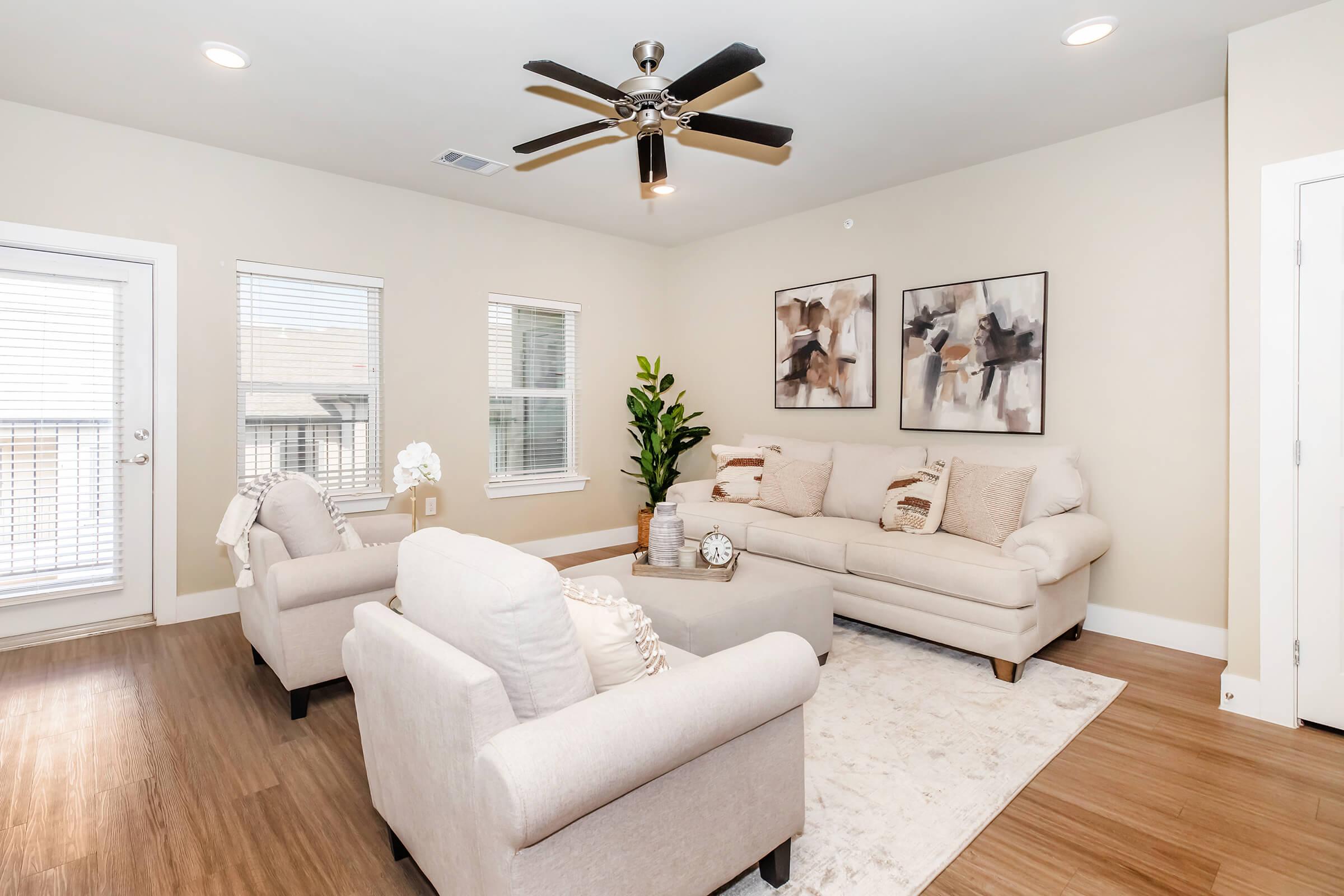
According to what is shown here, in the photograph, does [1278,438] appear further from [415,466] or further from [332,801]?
[332,801]

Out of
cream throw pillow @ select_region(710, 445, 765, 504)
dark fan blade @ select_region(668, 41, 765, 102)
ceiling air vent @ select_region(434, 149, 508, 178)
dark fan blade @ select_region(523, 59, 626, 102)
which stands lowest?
cream throw pillow @ select_region(710, 445, 765, 504)

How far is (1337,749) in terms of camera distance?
92.1 inches

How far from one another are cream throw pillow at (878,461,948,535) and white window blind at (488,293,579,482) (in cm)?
282

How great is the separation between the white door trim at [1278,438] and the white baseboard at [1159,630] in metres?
0.72

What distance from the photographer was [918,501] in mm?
3582

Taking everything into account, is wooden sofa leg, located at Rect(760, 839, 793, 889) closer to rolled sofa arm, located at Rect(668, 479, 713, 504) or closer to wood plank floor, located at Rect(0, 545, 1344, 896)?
wood plank floor, located at Rect(0, 545, 1344, 896)

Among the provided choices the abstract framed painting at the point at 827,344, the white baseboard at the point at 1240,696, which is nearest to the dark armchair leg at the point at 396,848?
the white baseboard at the point at 1240,696

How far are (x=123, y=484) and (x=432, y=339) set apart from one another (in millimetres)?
1964

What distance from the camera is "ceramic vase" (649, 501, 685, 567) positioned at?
3.06m

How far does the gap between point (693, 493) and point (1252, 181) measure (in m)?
3.43

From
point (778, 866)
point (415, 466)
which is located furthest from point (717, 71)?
point (778, 866)

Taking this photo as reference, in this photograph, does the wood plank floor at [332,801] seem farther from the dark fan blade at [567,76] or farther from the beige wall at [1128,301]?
the dark fan blade at [567,76]

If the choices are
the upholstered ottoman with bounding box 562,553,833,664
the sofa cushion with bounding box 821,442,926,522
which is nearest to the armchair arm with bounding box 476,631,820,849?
the upholstered ottoman with bounding box 562,553,833,664

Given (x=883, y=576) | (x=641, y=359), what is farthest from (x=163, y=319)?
(x=883, y=576)
